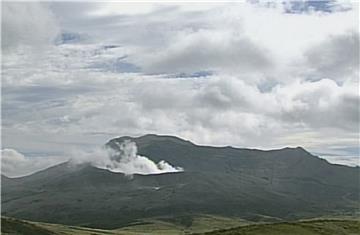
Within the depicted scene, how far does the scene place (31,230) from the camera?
5037 inches

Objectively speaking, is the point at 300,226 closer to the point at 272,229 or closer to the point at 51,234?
the point at 272,229

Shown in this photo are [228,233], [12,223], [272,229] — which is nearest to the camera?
[228,233]

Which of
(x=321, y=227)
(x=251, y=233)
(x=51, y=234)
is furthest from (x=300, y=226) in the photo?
(x=51, y=234)

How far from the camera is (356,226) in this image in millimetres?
109562

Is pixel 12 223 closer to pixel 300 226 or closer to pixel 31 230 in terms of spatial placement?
pixel 31 230

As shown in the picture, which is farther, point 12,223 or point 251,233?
point 12,223

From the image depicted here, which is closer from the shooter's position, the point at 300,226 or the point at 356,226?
the point at 300,226

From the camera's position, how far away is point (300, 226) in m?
101

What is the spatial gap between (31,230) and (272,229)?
55417 millimetres

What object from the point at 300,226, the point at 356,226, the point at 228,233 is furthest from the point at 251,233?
the point at 356,226

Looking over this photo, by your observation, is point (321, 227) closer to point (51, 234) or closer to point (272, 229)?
point (272, 229)

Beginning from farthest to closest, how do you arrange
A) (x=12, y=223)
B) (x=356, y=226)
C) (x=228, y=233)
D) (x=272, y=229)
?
1. (x=12, y=223)
2. (x=356, y=226)
3. (x=272, y=229)
4. (x=228, y=233)

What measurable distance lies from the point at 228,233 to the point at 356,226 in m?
31.1

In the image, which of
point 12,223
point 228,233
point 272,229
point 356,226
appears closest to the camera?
point 228,233
